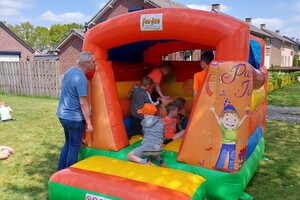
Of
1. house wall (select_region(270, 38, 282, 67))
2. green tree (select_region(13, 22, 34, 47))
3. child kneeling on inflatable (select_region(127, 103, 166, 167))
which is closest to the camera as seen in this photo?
child kneeling on inflatable (select_region(127, 103, 166, 167))

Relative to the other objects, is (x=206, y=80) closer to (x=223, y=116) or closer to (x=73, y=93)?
(x=223, y=116)

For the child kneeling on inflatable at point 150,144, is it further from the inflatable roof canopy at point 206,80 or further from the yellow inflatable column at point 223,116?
the yellow inflatable column at point 223,116

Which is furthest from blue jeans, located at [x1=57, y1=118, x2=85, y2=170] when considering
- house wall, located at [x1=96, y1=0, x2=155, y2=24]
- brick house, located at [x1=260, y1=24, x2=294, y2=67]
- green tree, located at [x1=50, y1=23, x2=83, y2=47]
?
green tree, located at [x1=50, y1=23, x2=83, y2=47]

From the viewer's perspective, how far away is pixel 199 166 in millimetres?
3723

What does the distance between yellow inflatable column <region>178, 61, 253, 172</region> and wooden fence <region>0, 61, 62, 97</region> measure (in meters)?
10.6

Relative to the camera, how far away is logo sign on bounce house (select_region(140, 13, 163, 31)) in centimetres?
392

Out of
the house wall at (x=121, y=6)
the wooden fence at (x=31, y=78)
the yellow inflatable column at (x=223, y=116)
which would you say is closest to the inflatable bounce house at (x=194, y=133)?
the yellow inflatable column at (x=223, y=116)

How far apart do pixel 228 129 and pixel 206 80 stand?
630mm

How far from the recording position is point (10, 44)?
92.5ft

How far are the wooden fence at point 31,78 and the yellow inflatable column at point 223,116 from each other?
10.6m

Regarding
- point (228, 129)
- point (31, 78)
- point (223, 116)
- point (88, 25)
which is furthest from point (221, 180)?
point (88, 25)

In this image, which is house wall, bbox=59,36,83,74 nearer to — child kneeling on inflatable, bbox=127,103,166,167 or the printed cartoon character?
child kneeling on inflatable, bbox=127,103,166,167

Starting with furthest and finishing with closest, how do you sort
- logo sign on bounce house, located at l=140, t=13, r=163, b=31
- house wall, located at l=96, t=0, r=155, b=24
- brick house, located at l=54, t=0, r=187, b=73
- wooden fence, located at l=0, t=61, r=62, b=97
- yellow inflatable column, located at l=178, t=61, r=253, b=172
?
brick house, located at l=54, t=0, r=187, b=73, house wall, located at l=96, t=0, r=155, b=24, wooden fence, located at l=0, t=61, r=62, b=97, logo sign on bounce house, located at l=140, t=13, r=163, b=31, yellow inflatable column, located at l=178, t=61, r=253, b=172

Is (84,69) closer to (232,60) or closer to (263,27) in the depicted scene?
(232,60)
